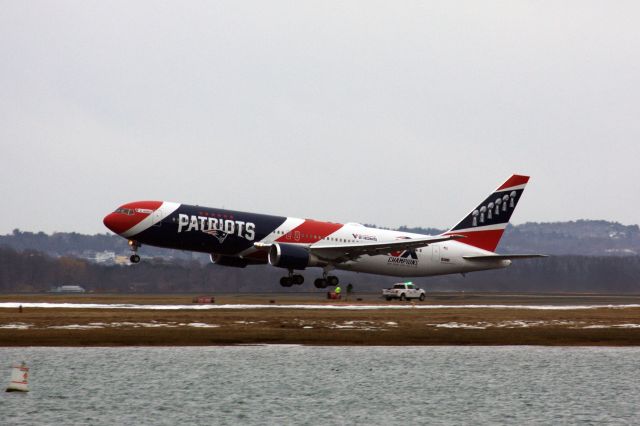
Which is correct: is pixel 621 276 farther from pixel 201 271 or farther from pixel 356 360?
pixel 356 360

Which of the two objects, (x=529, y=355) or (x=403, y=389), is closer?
(x=403, y=389)

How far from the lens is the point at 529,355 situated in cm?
5372

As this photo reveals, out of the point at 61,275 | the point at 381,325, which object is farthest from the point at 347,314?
the point at 61,275

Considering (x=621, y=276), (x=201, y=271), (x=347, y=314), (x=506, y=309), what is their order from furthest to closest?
(x=201, y=271) < (x=621, y=276) < (x=506, y=309) < (x=347, y=314)

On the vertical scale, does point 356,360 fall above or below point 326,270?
below

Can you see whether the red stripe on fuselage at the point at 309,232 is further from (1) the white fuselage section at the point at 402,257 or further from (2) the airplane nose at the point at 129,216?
(2) the airplane nose at the point at 129,216

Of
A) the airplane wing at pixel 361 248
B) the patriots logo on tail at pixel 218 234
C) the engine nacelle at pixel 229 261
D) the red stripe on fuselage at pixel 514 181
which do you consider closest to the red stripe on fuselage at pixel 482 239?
the red stripe on fuselage at pixel 514 181

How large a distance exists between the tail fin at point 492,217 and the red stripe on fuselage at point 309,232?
13822 mm

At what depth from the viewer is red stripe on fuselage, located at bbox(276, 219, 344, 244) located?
8425 centimetres

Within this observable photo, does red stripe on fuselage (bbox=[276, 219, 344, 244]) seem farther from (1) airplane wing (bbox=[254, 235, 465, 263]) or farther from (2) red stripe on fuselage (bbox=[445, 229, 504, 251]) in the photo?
(2) red stripe on fuselage (bbox=[445, 229, 504, 251])

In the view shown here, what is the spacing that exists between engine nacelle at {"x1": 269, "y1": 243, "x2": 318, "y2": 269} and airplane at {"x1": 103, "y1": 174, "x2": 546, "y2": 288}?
0.20 ft

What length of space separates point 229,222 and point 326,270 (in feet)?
34.5

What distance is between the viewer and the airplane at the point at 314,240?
79.7 m

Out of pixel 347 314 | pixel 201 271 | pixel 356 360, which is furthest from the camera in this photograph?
pixel 201 271
